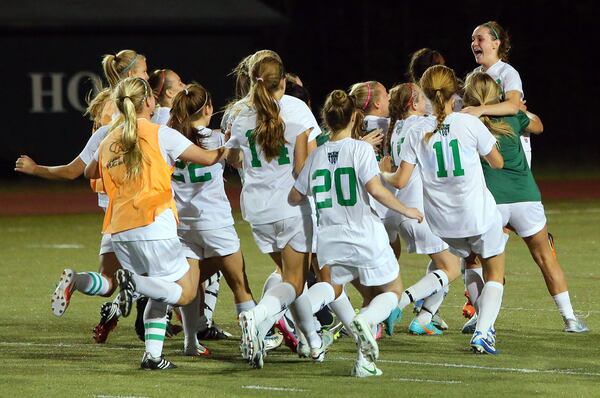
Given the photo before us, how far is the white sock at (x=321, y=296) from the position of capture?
26.7 ft

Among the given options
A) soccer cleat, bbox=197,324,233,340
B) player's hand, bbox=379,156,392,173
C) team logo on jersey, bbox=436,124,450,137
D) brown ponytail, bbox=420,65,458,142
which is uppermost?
brown ponytail, bbox=420,65,458,142

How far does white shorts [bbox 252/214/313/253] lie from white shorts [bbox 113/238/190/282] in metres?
0.53

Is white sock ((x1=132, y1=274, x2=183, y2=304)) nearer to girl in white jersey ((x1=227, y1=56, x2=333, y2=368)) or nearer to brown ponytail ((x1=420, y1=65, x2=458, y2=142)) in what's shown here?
girl in white jersey ((x1=227, y1=56, x2=333, y2=368))

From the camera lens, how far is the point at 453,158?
8.42 metres

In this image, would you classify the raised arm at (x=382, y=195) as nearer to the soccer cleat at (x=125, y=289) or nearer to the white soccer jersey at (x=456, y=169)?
the white soccer jersey at (x=456, y=169)

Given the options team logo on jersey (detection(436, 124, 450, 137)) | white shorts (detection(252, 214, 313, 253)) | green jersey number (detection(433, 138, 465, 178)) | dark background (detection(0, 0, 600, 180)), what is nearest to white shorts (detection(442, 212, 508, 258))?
green jersey number (detection(433, 138, 465, 178))

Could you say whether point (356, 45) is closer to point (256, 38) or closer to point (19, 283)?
point (256, 38)

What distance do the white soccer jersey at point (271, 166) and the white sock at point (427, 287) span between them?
4.60 feet

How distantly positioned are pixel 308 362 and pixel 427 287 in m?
1.35

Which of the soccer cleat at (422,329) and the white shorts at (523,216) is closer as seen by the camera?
the white shorts at (523,216)

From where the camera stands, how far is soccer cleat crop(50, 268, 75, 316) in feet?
26.3

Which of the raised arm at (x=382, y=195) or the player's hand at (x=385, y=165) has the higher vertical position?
the player's hand at (x=385, y=165)

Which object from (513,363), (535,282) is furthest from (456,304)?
(513,363)

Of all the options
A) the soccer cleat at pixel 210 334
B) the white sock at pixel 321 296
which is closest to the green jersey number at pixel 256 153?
the white sock at pixel 321 296
